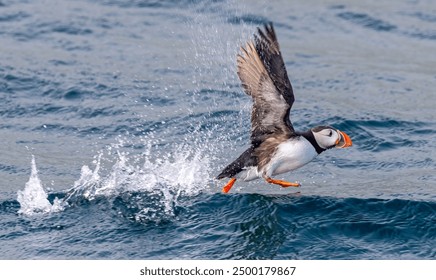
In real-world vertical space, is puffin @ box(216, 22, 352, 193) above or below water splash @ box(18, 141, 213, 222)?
above

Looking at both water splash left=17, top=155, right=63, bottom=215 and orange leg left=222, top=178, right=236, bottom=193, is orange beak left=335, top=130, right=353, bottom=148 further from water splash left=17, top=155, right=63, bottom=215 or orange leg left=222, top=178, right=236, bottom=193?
water splash left=17, top=155, right=63, bottom=215

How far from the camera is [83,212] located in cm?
887

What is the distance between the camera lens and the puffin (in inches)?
334

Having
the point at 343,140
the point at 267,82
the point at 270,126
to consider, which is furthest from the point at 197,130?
the point at 267,82

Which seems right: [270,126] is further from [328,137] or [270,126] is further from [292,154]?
[328,137]

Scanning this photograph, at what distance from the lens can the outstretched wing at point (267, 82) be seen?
8414mm

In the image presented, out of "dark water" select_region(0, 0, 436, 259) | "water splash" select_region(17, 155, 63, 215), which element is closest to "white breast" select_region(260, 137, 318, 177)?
"dark water" select_region(0, 0, 436, 259)

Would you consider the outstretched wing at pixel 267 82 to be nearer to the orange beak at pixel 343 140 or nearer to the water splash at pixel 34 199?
the orange beak at pixel 343 140

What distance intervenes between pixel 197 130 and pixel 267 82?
3.18 m

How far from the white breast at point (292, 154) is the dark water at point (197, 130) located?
41cm

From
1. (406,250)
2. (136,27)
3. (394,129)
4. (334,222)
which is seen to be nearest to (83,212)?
(334,222)

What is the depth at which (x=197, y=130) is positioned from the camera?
1153cm

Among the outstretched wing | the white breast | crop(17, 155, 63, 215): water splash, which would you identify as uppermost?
the outstretched wing

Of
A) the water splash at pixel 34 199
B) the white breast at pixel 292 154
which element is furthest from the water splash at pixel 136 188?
the white breast at pixel 292 154
